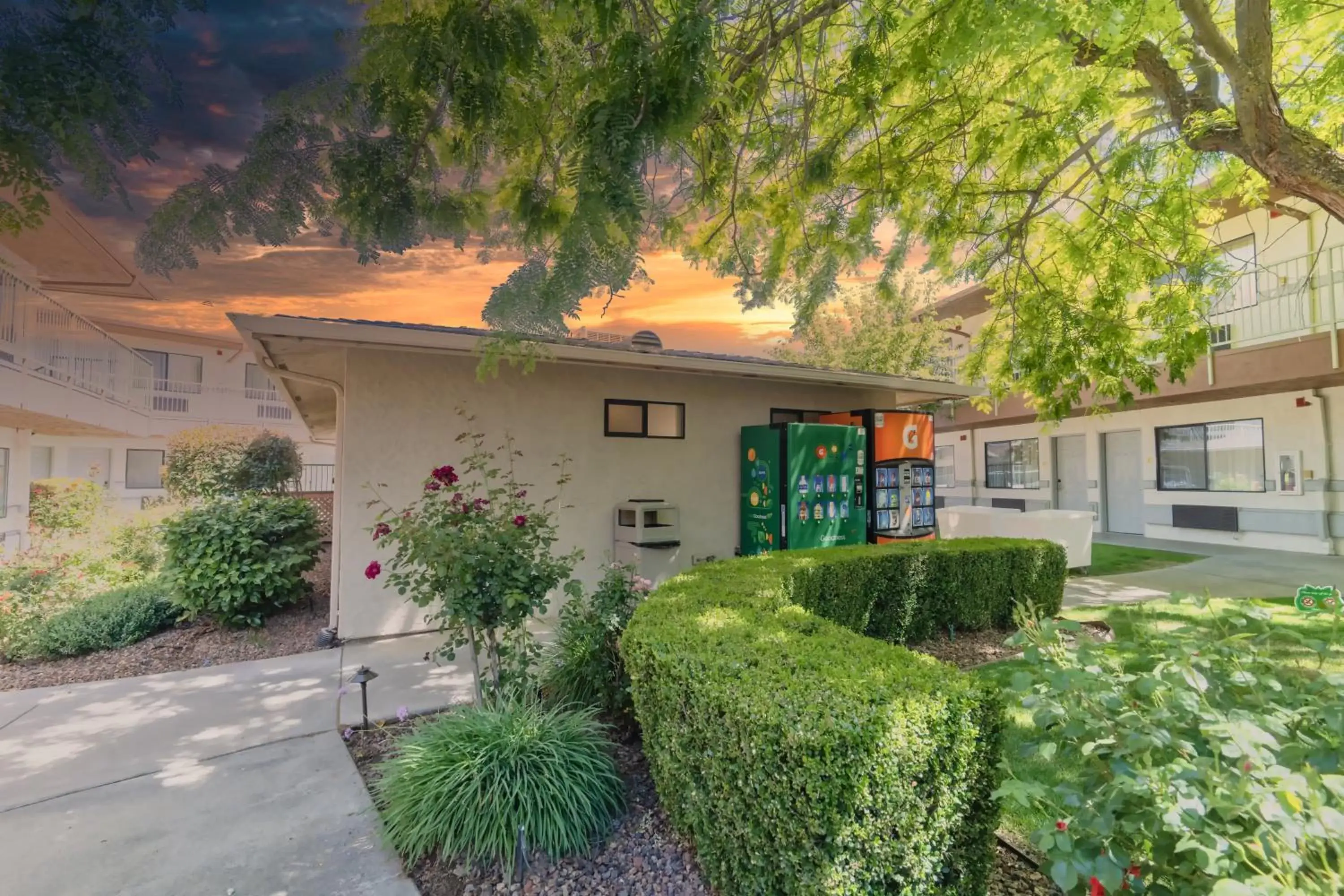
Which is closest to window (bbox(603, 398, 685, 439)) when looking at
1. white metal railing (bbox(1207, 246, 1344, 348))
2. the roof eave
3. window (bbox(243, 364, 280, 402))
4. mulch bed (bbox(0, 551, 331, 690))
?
the roof eave

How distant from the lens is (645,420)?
767 cm

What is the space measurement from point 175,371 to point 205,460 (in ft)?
26.0

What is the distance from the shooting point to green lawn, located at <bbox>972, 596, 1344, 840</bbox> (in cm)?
240

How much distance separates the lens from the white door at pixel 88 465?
43.3 ft

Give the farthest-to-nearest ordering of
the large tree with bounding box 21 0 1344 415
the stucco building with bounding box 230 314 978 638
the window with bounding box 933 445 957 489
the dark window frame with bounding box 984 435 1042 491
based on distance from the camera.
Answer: the window with bounding box 933 445 957 489
the dark window frame with bounding box 984 435 1042 491
the stucco building with bounding box 230 314 978 638
the large tree with bounding box 21 0 1344 415

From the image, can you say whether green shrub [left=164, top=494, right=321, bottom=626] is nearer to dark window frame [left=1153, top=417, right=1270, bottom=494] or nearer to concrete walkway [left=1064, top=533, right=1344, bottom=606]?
concrete walkway [left=1064, top=533, right=1344, bottom=606]

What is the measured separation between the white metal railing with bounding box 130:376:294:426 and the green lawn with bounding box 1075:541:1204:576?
1341 centimetres

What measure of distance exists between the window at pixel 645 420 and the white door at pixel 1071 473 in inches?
535

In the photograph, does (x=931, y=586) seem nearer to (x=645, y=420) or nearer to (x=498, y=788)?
(x=645, y=420)

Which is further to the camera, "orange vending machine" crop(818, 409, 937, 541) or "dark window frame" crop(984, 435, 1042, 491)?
"dark window frame" crop(984, 435, 1042, 491)

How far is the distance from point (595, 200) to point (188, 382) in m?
9.47

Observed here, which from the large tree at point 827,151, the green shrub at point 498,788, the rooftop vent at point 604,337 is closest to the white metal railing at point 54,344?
the large tree at point 827,151

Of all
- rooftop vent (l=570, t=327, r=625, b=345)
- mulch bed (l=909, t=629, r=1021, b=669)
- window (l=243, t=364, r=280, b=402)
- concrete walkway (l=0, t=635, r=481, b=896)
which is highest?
window (l=243, t=364, r=280, b=402)

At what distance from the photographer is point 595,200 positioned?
82.4 inches
